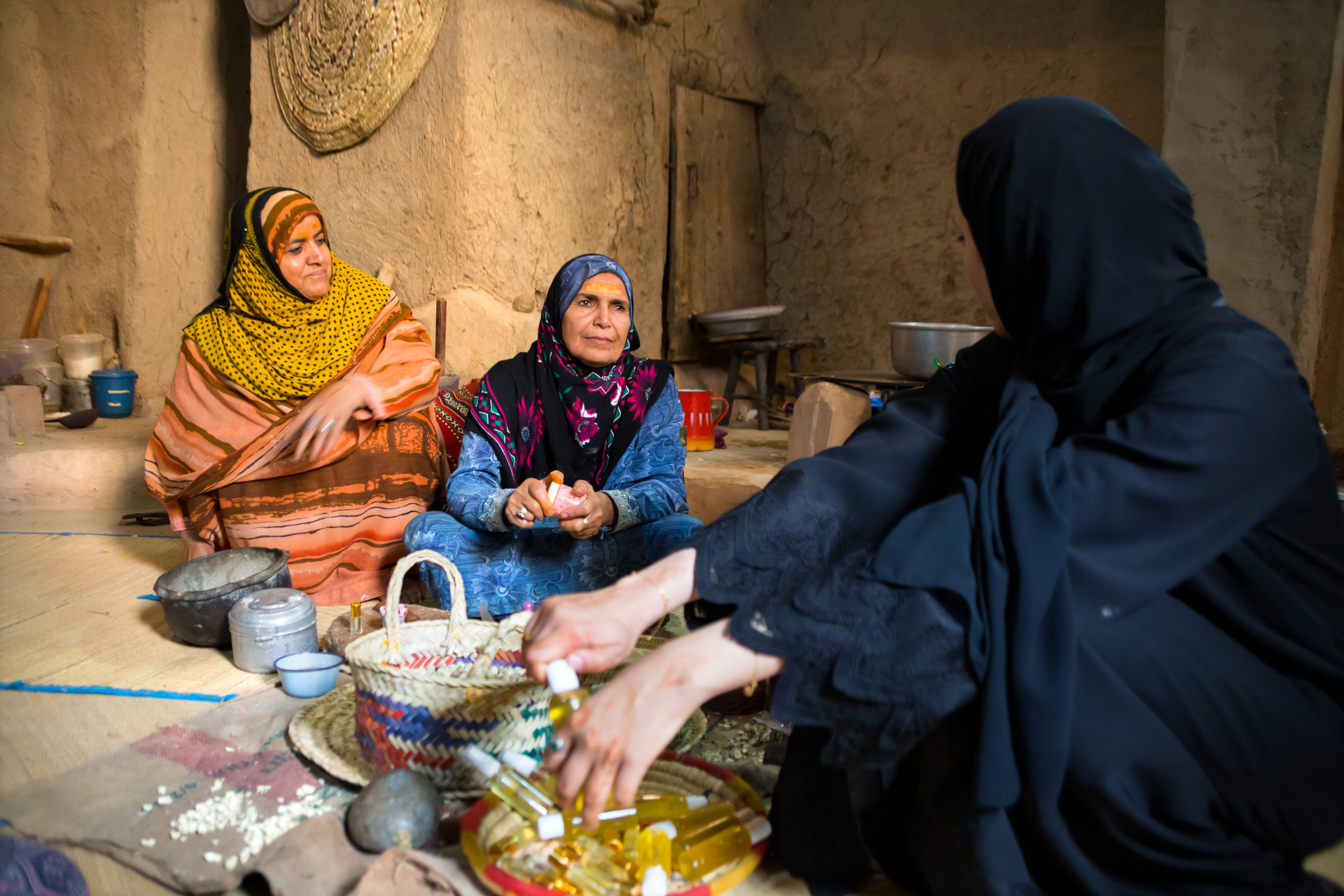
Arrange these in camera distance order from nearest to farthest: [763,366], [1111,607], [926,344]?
[1111,607] → [926,344] → [763,366]

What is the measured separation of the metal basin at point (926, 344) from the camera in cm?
332

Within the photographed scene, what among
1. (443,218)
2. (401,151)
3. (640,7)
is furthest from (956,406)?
(640,7)

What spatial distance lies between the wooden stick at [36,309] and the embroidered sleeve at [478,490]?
13.3 feet

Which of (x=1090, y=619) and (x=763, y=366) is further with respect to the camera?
(x=763, y=366)

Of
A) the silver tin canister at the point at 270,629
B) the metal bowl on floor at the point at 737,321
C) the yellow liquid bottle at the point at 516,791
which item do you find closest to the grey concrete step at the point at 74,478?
the silver tin canister at the point at 270,629

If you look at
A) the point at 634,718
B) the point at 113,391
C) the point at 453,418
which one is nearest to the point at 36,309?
the point at 113,391

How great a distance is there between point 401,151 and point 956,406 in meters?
3.05

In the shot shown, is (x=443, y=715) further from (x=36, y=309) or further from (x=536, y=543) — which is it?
(x=36, y=309)

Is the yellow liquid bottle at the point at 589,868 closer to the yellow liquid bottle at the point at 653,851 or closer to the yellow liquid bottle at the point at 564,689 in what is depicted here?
the yellow liquid bottle at the point at 653,851

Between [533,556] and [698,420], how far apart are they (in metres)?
1.88

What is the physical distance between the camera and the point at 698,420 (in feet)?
13.9

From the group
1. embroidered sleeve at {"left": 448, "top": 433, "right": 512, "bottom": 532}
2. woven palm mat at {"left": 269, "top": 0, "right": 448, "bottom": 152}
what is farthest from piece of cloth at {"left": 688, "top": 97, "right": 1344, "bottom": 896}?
woven palm mat at {"left": 269, "top": 0, "right": 448, "bottom": 152}

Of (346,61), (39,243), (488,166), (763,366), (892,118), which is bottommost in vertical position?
(763,366)

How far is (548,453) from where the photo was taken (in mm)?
2633
